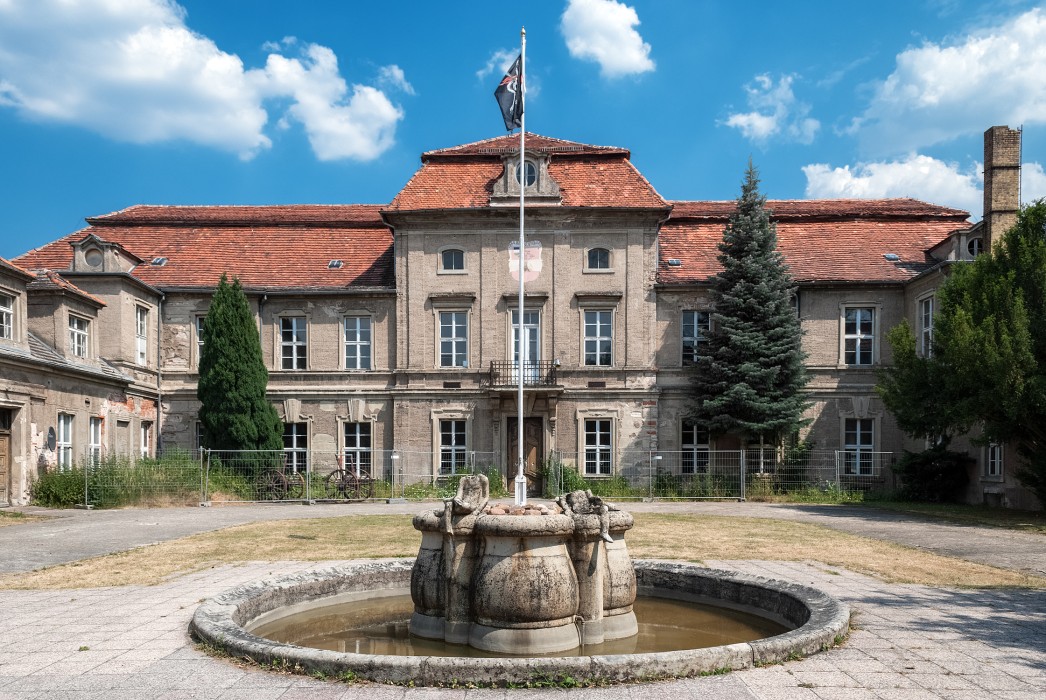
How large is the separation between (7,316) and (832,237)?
26477 millimetres

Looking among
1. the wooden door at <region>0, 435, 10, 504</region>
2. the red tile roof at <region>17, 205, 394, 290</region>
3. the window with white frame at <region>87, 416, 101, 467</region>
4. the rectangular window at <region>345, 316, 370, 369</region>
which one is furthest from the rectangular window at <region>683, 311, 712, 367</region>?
the wooden door at <region>0, 435, 10, 504</region>

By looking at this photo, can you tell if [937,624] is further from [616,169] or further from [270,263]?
[270,263]

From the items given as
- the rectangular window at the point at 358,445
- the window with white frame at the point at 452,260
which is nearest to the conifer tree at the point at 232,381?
the rectangular window at the point at 358,445

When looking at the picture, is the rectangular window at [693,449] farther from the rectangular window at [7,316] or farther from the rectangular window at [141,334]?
the rectangular window at [7,316]

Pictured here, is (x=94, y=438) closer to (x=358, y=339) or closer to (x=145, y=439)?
(x=145, y=439)

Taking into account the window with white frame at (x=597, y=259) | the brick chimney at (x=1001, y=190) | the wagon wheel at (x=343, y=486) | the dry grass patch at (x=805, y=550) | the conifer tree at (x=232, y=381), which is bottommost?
the wagon wheel at (x=343, y=486)

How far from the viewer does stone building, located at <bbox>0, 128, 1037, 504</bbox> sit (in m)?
28.0

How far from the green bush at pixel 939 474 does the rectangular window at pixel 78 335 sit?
25317 millimetres

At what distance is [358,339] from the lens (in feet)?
95.5

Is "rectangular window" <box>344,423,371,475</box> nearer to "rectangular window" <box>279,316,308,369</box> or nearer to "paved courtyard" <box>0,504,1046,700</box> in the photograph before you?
"rectangular window" <box>279,316,308,369</box>

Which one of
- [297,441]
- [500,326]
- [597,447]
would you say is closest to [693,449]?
[597,447]

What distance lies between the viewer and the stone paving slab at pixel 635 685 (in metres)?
5.65

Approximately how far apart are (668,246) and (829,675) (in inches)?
998

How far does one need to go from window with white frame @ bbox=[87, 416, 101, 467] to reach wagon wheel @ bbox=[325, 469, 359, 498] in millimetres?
6647
